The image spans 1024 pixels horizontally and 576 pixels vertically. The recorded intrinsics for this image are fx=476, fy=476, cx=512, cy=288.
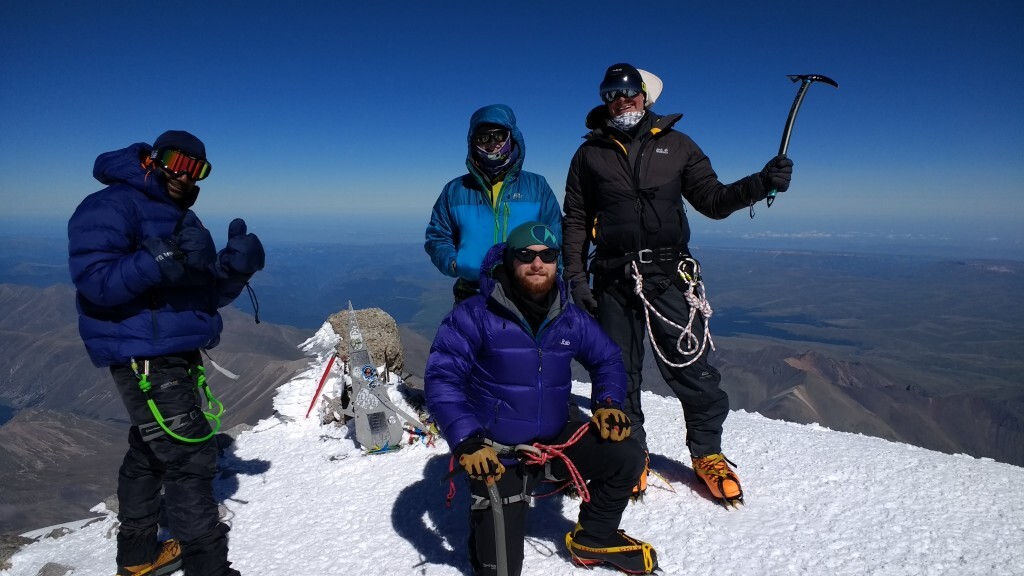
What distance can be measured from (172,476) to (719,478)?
18.5 feet

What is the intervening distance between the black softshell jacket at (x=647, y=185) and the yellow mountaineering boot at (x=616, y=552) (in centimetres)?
292

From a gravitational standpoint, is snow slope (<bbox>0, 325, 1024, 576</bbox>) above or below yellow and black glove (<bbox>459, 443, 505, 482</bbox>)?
below

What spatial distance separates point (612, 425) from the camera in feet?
13.6

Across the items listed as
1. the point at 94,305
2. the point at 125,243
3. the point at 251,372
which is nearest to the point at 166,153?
the point at 125,243

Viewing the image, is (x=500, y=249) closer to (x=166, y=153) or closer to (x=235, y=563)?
(x=166, y=153)

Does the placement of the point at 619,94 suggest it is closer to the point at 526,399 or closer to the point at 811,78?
the point at 811,78

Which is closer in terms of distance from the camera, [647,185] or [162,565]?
[162,565]

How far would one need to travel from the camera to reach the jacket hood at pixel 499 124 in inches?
207

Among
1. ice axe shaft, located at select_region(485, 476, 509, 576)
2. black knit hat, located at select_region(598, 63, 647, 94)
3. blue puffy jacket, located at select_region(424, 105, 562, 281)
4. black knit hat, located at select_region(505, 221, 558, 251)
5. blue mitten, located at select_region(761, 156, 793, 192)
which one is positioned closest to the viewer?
ice axe shaft, located at select_region(485, 476, 509, 576)

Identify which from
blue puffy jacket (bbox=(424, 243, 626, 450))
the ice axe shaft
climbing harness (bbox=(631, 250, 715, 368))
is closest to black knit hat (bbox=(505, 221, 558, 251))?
blue puffy jacket (bbox=(424, 243, 626, 450))

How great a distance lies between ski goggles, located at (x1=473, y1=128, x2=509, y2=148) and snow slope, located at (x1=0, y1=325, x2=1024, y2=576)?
4.28 m

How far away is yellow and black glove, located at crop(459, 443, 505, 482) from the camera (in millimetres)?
3668

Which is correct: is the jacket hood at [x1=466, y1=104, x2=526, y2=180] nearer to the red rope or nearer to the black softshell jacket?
the black softshell jacket

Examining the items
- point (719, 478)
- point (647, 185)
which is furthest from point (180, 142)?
point (719, 478)
